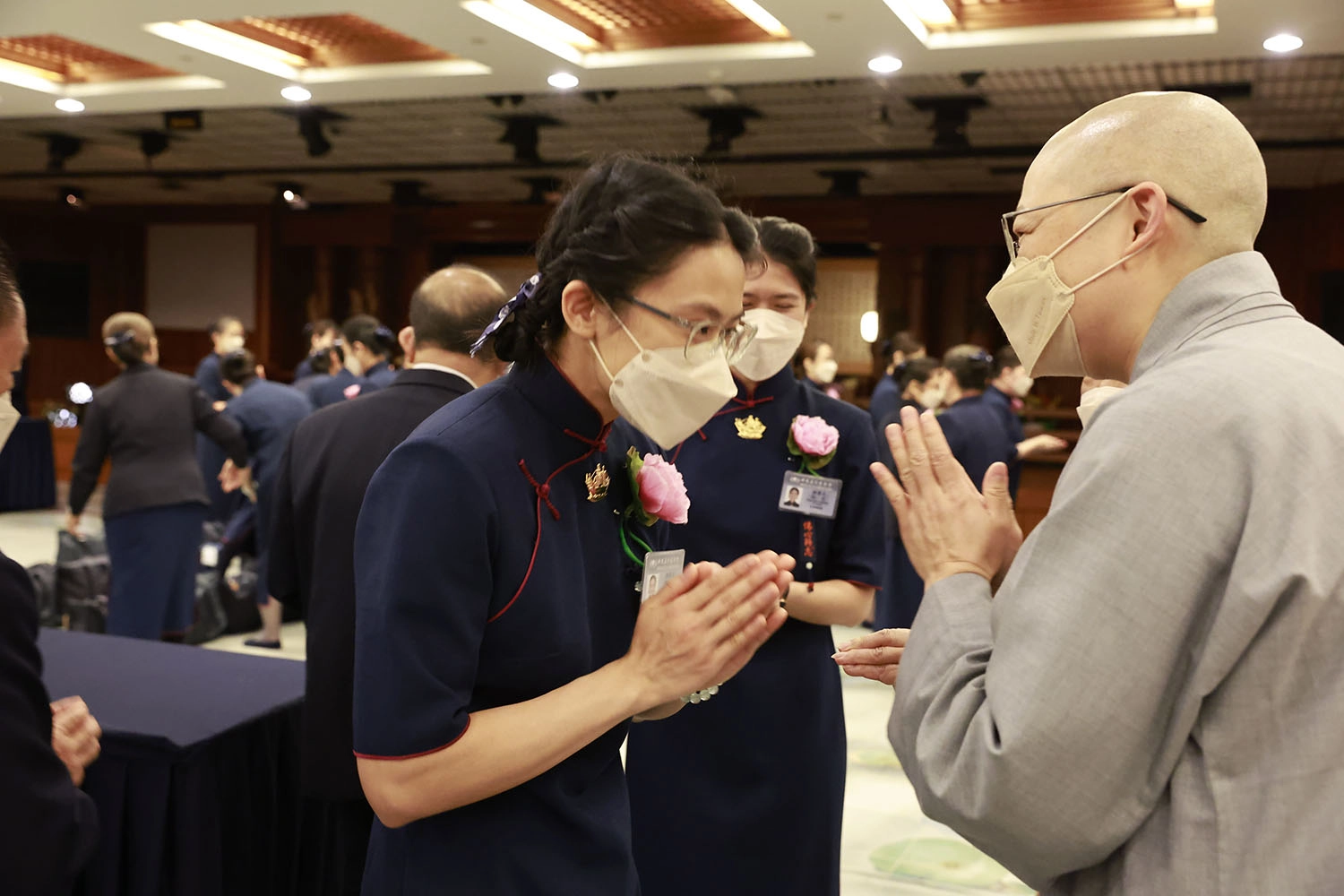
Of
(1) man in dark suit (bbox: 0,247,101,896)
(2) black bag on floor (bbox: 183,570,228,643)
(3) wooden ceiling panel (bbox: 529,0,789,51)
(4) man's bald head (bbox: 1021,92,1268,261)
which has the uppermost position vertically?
Result: (3) wooden ceiling panel (bbox: 529,0,789,51)

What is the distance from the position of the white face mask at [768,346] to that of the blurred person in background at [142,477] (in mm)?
3726

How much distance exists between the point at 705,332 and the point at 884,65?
604 cm

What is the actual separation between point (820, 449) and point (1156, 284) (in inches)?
48.3

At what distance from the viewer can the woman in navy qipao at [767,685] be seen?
221 centimetres

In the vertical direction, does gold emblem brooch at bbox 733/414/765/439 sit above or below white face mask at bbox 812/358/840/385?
below

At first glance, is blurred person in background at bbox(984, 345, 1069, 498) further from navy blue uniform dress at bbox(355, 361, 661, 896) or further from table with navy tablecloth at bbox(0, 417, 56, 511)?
table with navy tablecloth at bbox(0, 417, 56, 511)

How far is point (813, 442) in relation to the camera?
7.68ft

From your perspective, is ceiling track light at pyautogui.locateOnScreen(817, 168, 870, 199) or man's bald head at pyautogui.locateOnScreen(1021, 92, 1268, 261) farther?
ceiling track light at pyautogui.locateOnScreen(817, 168, 870, 199)

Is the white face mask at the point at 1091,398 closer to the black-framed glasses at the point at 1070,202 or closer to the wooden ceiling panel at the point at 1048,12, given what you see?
the black-framed glasses at the point at 1070,202

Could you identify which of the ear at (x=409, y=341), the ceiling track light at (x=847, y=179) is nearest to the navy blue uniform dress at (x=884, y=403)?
the ceiling track light at (x=847, y=179)

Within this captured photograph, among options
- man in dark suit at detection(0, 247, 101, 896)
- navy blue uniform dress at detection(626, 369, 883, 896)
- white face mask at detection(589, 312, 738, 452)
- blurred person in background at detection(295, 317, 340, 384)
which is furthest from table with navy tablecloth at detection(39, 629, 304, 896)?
blurred person in background at detection(295, 317, 340, 384)

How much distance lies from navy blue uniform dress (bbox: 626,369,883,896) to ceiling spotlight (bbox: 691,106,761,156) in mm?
6508

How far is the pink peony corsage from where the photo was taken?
2.34m

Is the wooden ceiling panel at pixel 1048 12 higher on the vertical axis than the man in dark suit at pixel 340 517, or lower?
higher
